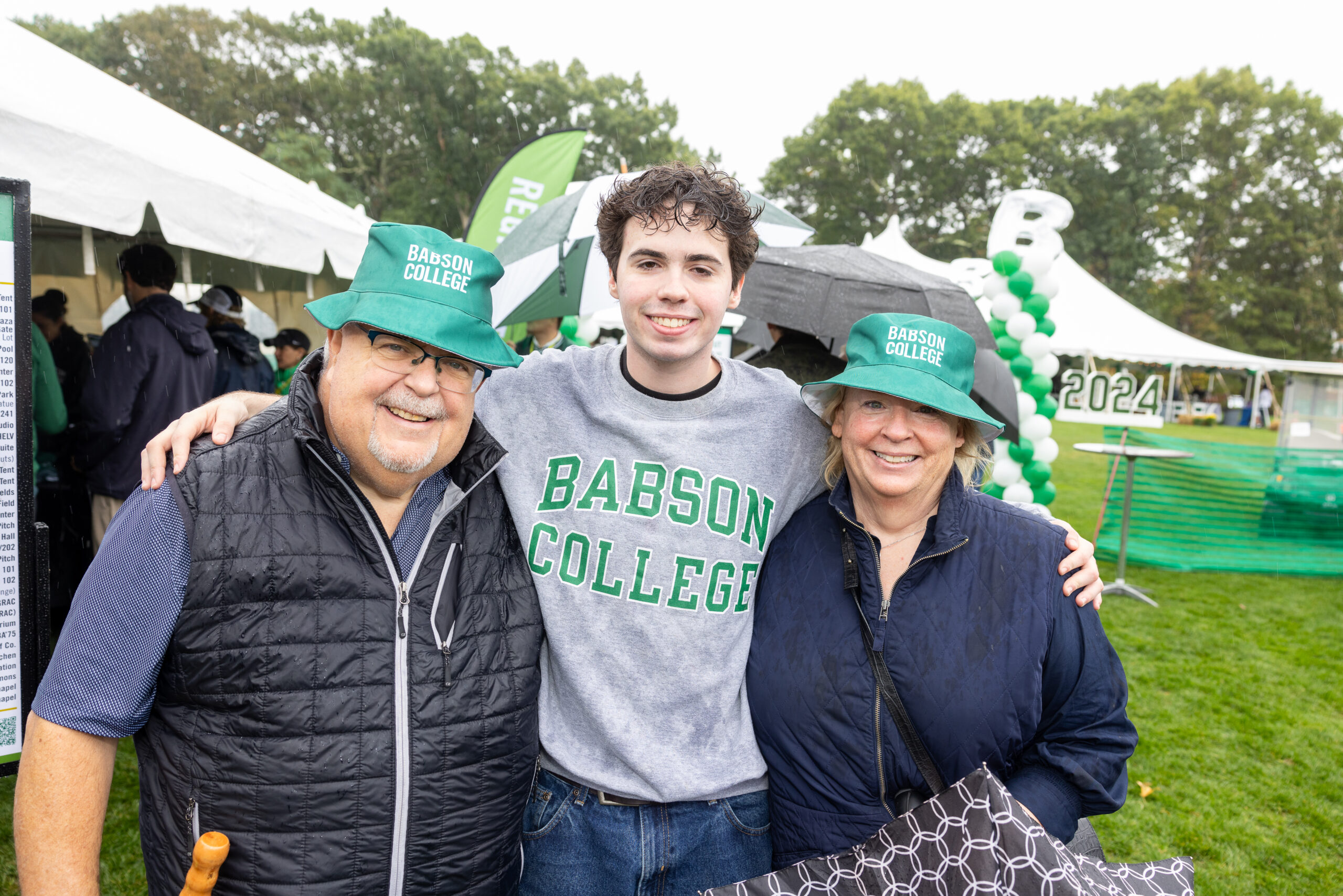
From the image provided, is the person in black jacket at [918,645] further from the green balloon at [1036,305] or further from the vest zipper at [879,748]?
the green balloon at [1036,305]

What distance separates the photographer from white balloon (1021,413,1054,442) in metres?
6.24

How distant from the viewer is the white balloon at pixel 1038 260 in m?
6.17

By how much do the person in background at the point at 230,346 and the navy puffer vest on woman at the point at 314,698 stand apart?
528cm

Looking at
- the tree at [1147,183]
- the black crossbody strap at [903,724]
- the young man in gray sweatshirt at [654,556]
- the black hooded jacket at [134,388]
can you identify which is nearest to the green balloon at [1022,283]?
the young man in gray sweatshirt at [654,556]

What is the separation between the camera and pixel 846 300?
187 inches

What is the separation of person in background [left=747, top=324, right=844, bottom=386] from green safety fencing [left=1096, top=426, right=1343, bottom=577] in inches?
244

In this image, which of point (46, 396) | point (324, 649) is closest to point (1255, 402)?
point (46, 396)

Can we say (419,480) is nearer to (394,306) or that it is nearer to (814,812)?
(394,306)

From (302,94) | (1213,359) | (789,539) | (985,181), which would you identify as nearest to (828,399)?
(789,539)

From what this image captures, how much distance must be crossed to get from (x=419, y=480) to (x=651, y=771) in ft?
2.72

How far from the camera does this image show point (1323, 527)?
32.5 ft

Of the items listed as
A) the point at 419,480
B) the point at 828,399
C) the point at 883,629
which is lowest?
the point at 883,629

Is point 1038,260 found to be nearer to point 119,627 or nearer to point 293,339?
point 119,627

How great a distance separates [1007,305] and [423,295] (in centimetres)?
580
